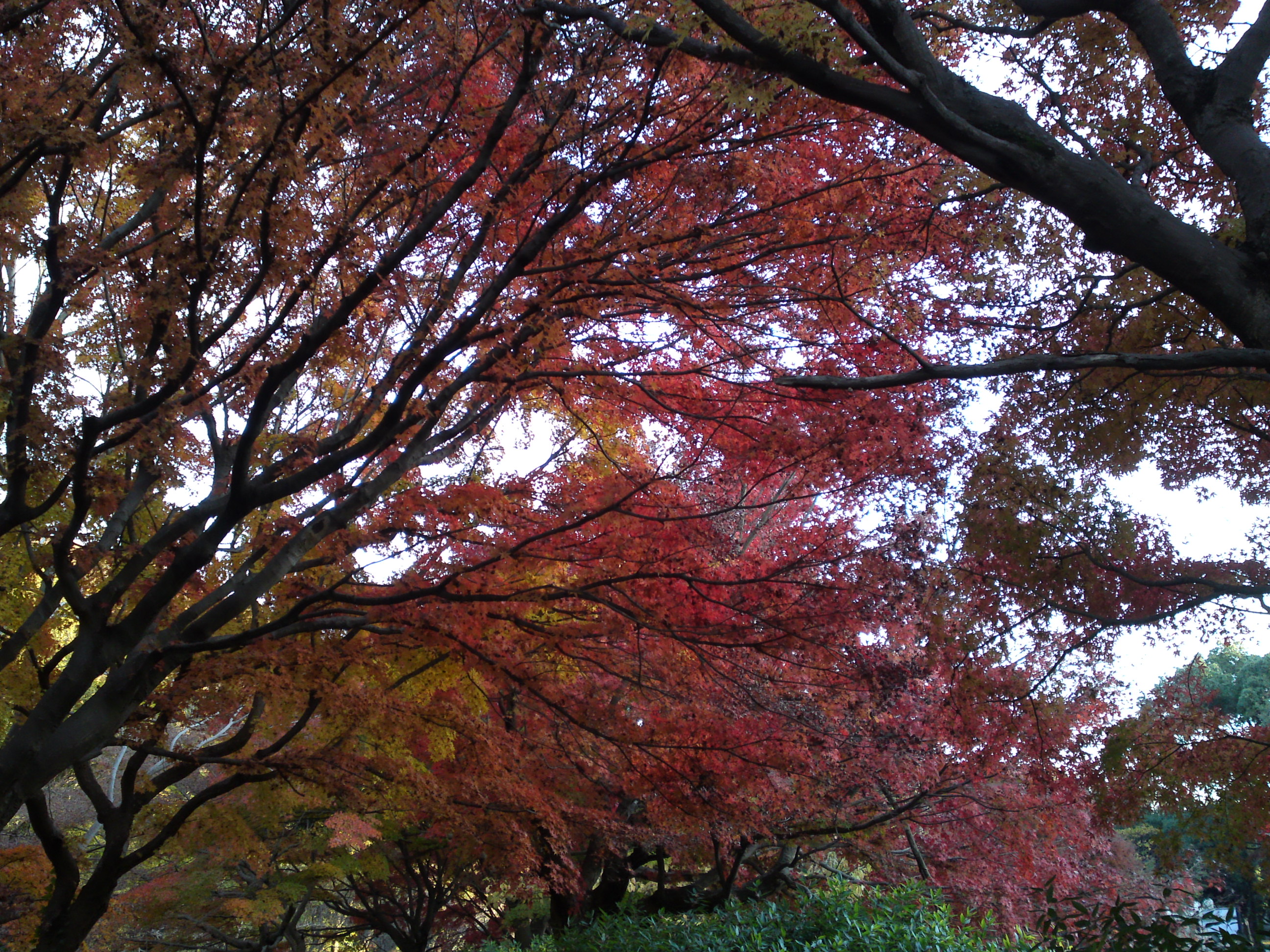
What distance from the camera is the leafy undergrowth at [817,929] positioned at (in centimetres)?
615

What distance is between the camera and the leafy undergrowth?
615cm

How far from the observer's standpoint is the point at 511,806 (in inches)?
310

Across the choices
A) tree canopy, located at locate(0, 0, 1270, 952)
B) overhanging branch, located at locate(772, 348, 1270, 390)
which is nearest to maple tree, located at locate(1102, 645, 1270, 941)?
tree canopy, located at locate(0, 0, 1270, 952)

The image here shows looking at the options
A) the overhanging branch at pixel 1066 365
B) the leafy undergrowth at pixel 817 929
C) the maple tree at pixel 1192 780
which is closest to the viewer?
the overhanging branch at pixel 1066 365

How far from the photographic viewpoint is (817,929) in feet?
23.1

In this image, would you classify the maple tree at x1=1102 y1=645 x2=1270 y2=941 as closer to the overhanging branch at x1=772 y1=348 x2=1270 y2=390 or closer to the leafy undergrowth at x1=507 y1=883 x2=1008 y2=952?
the leafy undergrowth at x1=507 y1=883 x2=1008 y2=952

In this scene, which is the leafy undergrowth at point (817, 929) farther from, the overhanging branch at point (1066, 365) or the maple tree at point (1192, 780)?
the overhanging branch at point (1066, 365)

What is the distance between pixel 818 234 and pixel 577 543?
263 centimetres

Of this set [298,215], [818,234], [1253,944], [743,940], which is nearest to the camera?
[1253,944]

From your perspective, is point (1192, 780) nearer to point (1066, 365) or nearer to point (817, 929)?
point (817, 929)

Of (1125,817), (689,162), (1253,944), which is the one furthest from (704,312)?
(1125,817)

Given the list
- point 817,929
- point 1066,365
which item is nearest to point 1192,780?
point 817,929

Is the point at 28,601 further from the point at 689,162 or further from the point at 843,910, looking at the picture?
the point at 843,910

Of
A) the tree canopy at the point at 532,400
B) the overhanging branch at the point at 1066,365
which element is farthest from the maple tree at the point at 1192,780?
the overhanging branch at the point at 1066,365
